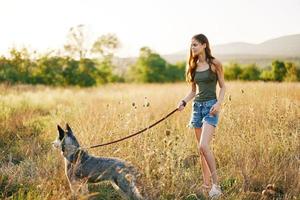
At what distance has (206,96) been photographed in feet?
18.3

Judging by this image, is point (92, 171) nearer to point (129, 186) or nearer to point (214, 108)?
point (129, 186)

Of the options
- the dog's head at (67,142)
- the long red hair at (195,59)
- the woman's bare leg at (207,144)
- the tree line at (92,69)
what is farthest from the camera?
the tree line at (92,69)

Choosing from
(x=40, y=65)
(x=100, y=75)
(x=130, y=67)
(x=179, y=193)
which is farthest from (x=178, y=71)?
(x=179, y=193)

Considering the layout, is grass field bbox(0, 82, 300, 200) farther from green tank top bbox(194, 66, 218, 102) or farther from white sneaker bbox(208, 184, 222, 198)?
green tank top bbox(194, 66, 218, 102)

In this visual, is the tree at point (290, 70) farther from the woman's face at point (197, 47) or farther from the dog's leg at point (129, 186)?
the dog's leg at point (129, 186)

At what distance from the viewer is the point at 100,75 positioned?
135ft

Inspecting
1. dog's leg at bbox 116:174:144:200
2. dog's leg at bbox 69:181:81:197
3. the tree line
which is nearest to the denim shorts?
dog's leg at bbox 116:174:144:200

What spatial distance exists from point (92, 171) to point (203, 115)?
1.44 meters

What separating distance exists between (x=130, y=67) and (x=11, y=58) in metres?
22.9

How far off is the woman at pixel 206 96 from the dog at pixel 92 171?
3.19ft

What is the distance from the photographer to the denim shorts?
5477mm

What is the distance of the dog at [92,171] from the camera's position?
4.92 meters

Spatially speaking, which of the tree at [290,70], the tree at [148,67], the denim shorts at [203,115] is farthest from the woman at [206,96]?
the tree at [148,67]

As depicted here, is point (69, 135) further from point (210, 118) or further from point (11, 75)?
point (11, 75)
